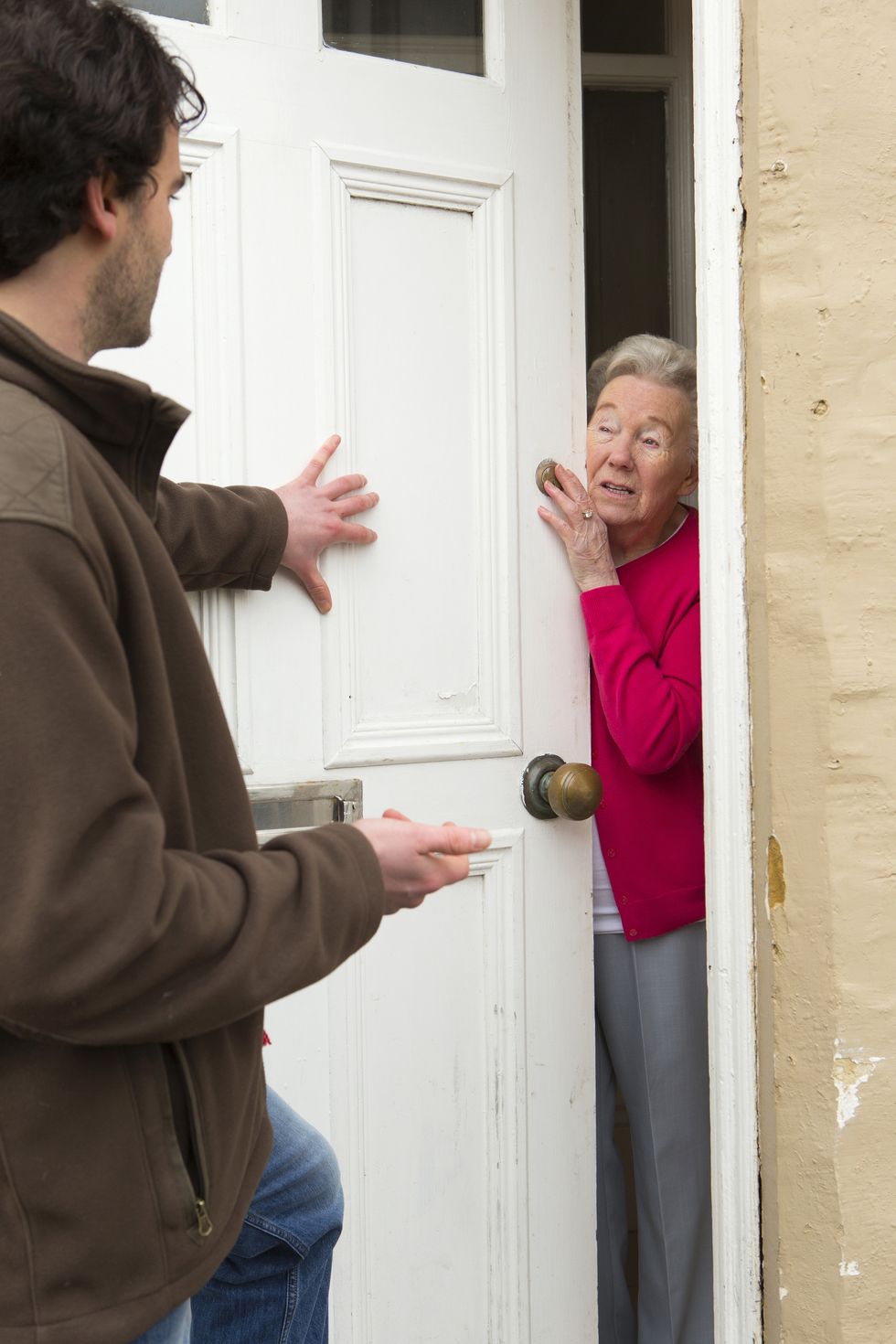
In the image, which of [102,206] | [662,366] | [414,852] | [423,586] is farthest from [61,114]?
[662,366]

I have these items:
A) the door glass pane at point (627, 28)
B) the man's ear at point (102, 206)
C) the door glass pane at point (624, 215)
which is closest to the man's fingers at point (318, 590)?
the man's ear at point (102, 206)

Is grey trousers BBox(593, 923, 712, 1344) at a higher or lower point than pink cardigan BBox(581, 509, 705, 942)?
lower

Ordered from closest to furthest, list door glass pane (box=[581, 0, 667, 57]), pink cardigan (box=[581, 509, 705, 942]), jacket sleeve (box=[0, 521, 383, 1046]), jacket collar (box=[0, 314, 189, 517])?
jacket sleeve (box=[0, 521, 383, 1046]) < jacket collar (box=[0, 314, 189, 517]) < pink cardigan (box=[581, 509, 705, 942]) < door glass pane (box=[581, 0, 667, 57])

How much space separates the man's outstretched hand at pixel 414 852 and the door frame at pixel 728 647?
660 millimetres

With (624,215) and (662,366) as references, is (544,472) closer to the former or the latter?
(662,366)

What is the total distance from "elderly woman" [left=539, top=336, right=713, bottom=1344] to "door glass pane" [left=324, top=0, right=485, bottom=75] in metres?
0.57

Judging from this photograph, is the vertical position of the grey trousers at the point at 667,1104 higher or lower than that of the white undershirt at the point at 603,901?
lower

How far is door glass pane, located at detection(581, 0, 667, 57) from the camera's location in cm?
309

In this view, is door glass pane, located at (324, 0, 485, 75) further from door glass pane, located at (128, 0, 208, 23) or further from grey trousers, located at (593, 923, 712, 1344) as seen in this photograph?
grey trousers, located at (593, 923, 712, 1344)

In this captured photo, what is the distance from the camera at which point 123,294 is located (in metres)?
1.13

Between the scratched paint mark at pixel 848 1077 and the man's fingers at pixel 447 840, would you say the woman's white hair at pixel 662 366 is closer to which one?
the scratched paint mark at pixel 848 1077

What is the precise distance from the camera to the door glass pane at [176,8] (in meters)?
1.73

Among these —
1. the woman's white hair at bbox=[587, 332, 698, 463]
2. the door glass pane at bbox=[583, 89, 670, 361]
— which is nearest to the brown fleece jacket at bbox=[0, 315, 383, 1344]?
the woman's white hair at bbox=[587, 332, 698, 463]

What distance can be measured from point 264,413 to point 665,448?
0.74m
